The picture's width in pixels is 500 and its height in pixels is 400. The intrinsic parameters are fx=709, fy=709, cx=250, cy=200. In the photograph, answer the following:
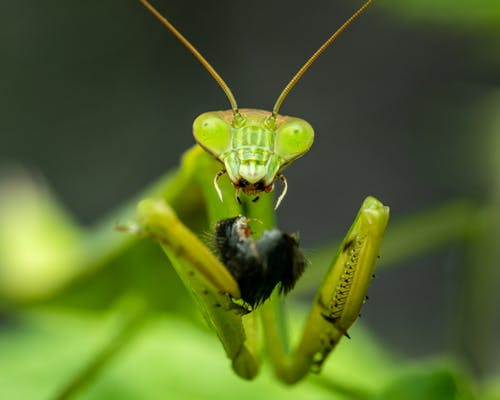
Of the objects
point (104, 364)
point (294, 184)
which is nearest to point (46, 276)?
point (104, 364)

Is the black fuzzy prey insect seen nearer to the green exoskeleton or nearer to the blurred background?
the green exoskeleton

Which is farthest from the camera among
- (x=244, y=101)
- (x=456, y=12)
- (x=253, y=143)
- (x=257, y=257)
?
(x=244, y=101)

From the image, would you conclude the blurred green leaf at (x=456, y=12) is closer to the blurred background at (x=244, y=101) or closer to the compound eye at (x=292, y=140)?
the compound eye at (x=292, y=140)

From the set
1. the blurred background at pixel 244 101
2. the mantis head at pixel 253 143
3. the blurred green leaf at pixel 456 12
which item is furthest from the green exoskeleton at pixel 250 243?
the blurred background at pixel 244 101

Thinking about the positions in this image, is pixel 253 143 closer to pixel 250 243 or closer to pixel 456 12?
pixel 250 243

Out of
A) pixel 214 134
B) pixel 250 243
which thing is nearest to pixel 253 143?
pixel 214 134

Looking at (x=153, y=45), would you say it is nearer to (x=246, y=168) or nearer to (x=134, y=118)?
(x=134, y=118)

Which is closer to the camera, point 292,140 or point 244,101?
point 292,140
